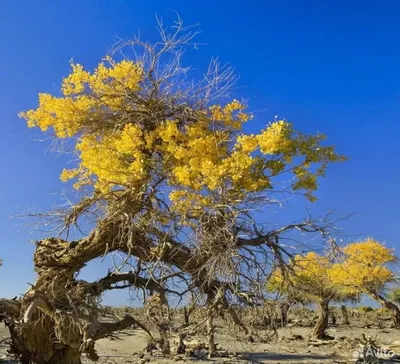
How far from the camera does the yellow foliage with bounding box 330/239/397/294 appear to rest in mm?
30984

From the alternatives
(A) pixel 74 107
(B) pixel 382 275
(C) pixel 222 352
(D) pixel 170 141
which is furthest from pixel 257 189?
(B) pixel 382 275

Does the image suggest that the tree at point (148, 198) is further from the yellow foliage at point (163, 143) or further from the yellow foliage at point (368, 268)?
the yellow foliage at point (368, 268)

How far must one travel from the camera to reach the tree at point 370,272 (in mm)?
30414

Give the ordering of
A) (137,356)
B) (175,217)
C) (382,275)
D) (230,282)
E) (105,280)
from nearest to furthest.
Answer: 1. (230,282)
2. (175,217)
3. (105,280)
4. (137,356)
5. (382,275)

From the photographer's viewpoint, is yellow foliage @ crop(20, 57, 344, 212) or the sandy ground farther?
the sandy ground

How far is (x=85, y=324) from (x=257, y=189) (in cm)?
492

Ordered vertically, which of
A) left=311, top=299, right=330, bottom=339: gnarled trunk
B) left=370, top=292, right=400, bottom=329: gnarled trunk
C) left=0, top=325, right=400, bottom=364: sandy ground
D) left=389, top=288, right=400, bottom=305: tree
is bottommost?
left=0, top=325, right=400, bottom=364: sandy ground

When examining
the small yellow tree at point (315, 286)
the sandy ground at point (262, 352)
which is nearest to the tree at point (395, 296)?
the small yellow tree at point (315, 286)

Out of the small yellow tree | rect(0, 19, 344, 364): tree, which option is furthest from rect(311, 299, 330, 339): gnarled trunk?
rect(0, 19, 344, 364): tree

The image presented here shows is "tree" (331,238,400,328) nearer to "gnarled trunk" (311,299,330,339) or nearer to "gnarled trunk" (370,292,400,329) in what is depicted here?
"gnarled trunk" (370,292,400,329)

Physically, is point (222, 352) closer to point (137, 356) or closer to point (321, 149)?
point (137, 356)

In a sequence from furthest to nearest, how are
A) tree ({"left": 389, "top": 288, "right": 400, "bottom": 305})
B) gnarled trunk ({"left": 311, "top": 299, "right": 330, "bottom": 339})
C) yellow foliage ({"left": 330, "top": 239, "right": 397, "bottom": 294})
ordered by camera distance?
tree ({"left": 389, "top": 288, "right": 400, "bottom": 305}), yellow foliage ({"left": 330, "top": 239, "right": 397, "bottom": 294}), gnarled trunk ({"left": 311, "top": 299, "right": 330, "bottom": 339})

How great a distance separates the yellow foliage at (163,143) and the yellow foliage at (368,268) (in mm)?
19639

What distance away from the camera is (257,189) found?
39.0 ft
